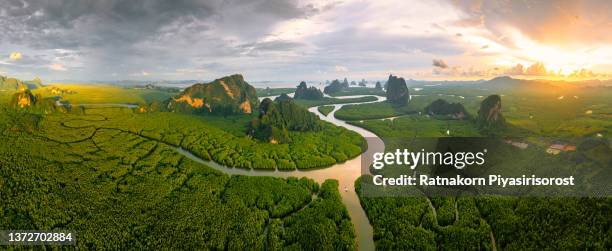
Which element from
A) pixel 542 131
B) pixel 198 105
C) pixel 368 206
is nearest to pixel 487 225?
pixel 368 206

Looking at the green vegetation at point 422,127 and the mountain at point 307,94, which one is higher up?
the mountain at point 307,94

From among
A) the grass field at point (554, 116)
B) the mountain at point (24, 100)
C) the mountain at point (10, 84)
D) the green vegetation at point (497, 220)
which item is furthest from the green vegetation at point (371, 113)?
the mountain at point (10, 84)

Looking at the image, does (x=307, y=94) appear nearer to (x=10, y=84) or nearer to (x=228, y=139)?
(x=228, y=139)

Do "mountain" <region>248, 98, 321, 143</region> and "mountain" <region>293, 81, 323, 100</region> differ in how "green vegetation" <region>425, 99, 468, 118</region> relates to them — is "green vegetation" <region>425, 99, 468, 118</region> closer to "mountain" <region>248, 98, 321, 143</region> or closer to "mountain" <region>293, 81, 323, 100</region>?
"mountain" <region>248, 98, 321, 143</region>

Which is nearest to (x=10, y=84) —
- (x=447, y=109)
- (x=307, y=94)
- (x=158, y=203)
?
(x=307, y=94)

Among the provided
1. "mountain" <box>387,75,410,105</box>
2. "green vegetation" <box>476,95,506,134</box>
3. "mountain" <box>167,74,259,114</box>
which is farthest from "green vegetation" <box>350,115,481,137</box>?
"mountain" <box>387,75,410,105</box>

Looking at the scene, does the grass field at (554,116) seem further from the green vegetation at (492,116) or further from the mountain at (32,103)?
the mountain at (32,103)

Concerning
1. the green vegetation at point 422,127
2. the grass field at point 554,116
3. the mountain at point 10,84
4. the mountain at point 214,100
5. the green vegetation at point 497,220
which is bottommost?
the green vegetation at point 497,220
